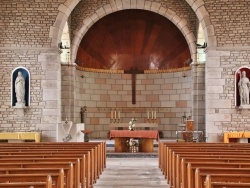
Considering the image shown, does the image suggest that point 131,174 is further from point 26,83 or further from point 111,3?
point 111,3

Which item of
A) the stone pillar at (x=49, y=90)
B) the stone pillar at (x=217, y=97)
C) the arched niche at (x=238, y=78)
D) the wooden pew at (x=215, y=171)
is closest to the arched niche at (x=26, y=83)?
the stone pillar at (x=49, y=90)

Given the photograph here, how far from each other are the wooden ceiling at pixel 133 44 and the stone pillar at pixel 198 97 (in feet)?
5.69

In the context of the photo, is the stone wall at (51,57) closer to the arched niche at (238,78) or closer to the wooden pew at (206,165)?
the arched niche at (238,78)

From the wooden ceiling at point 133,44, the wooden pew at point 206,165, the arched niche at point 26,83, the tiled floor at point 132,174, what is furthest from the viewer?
the wooden ceiling at point 133,44

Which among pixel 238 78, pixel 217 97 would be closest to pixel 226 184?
pixel 217 97

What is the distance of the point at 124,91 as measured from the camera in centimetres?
2062

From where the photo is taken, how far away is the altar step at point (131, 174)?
25.2ft

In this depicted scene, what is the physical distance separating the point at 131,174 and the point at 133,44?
12.4 meters

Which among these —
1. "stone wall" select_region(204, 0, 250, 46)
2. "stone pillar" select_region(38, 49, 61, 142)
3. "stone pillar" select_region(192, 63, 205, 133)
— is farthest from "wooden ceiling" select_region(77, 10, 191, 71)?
"stone wall" select_region(204, 0, 250, 46)

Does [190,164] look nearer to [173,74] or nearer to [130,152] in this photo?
[130,152]

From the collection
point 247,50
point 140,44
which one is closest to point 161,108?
point 140,44

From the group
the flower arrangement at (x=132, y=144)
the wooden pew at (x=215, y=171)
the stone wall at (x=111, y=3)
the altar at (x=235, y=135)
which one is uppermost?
the stone wall at (x=111, y=3)

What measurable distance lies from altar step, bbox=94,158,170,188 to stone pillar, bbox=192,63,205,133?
5.63 m

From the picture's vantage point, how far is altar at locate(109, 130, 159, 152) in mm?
13539
